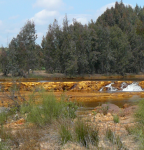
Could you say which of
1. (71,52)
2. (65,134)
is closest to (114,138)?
(65,134)

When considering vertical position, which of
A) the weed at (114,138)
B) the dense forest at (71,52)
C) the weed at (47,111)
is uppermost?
the dense forest at (71,52)

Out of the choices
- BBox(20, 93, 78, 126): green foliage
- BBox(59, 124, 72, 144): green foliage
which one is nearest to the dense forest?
BBox(20, 93, 78, 126): green foliage

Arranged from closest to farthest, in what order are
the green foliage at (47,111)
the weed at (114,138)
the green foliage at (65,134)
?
the weed at (114,138) < the green foliage at (65,134) < the green foliage at (47,111)

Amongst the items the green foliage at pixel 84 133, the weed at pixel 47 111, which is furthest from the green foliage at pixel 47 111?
the green foliage at pixel 84 133

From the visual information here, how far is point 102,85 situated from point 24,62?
20558 millimetres

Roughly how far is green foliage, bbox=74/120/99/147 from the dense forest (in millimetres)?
32444

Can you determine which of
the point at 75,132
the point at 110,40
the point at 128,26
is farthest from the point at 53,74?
the point at 75,132

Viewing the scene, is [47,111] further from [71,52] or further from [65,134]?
[71,52]

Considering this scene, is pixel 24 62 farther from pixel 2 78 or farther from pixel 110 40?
pixel 110 40

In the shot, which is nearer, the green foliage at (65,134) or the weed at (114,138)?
the weed at (114,138)

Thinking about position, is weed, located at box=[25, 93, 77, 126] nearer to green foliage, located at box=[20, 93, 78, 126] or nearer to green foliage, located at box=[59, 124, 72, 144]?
green foliage, located at box=[20, 93, 78, 126]

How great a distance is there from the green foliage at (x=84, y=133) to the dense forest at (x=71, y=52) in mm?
Answer: 32444

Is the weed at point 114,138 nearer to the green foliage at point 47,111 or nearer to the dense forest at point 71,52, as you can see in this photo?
the green foliage at point 47,111

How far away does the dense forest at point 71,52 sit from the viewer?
38.4 meters
